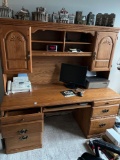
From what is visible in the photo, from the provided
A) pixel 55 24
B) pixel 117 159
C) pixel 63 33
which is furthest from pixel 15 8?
pixel 117 159

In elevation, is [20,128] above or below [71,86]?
below

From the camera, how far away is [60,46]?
1.99 meters

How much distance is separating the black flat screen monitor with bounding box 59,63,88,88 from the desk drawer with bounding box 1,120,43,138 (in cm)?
82

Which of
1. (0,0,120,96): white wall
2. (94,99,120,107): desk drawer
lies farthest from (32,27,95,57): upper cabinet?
(94,99,120,107): desk drawer

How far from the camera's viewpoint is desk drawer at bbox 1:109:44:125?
158cm

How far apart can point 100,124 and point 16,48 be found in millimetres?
1653

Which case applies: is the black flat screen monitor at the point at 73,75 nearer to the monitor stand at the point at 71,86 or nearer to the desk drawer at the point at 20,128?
the monitor stand at the point at 71,86

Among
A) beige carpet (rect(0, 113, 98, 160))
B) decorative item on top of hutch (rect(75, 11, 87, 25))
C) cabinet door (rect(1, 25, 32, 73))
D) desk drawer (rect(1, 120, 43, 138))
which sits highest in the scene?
decorative item on top of hutch (rect(75, 11, 87, 25))

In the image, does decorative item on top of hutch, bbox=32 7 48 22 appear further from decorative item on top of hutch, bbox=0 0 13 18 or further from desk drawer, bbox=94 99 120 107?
desk drawer, bbox=94 99 120 107

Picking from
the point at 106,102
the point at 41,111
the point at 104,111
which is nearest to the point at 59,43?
the point at 41,111

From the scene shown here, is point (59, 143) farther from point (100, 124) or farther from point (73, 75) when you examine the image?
point (73, 75)

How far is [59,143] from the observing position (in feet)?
6.49

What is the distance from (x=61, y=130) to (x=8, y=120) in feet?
3.28

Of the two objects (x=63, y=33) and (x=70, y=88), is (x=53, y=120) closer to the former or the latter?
(x=70, y=88)
